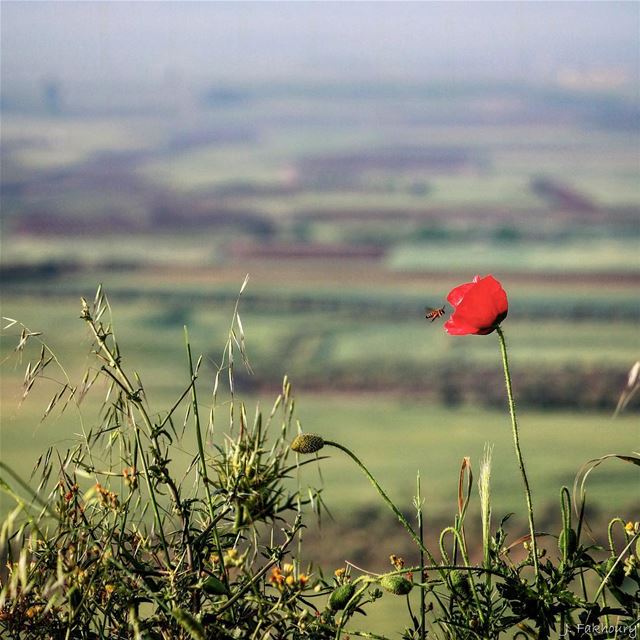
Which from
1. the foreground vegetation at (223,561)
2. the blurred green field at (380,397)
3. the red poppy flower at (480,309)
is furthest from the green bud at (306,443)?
the blurred green field at (380,397)

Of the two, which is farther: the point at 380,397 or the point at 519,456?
the point at 380,397

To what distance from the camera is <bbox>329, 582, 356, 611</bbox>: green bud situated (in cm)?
48

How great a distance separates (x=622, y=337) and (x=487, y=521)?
4974mm

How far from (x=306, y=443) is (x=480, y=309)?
0.42 feet

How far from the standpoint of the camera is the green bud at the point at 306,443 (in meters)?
0.46

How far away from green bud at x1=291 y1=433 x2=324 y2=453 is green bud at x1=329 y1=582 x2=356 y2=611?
7 cm

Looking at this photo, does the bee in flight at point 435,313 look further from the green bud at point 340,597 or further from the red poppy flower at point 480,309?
the green bud at point 340,597

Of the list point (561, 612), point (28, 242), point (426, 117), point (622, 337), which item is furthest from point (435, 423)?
point (426, 117)

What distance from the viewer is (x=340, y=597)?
0.48m

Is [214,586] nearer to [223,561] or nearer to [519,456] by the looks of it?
[223,561]

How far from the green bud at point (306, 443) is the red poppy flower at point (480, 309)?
11cm

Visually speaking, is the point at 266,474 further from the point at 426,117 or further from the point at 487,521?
the point at 426,117

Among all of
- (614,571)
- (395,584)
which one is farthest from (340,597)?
(614,571)

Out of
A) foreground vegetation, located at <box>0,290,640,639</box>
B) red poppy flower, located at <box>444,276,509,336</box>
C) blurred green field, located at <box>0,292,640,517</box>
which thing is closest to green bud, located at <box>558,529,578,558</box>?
foreground vegetation, located at <box>0,290,640,639</box>
